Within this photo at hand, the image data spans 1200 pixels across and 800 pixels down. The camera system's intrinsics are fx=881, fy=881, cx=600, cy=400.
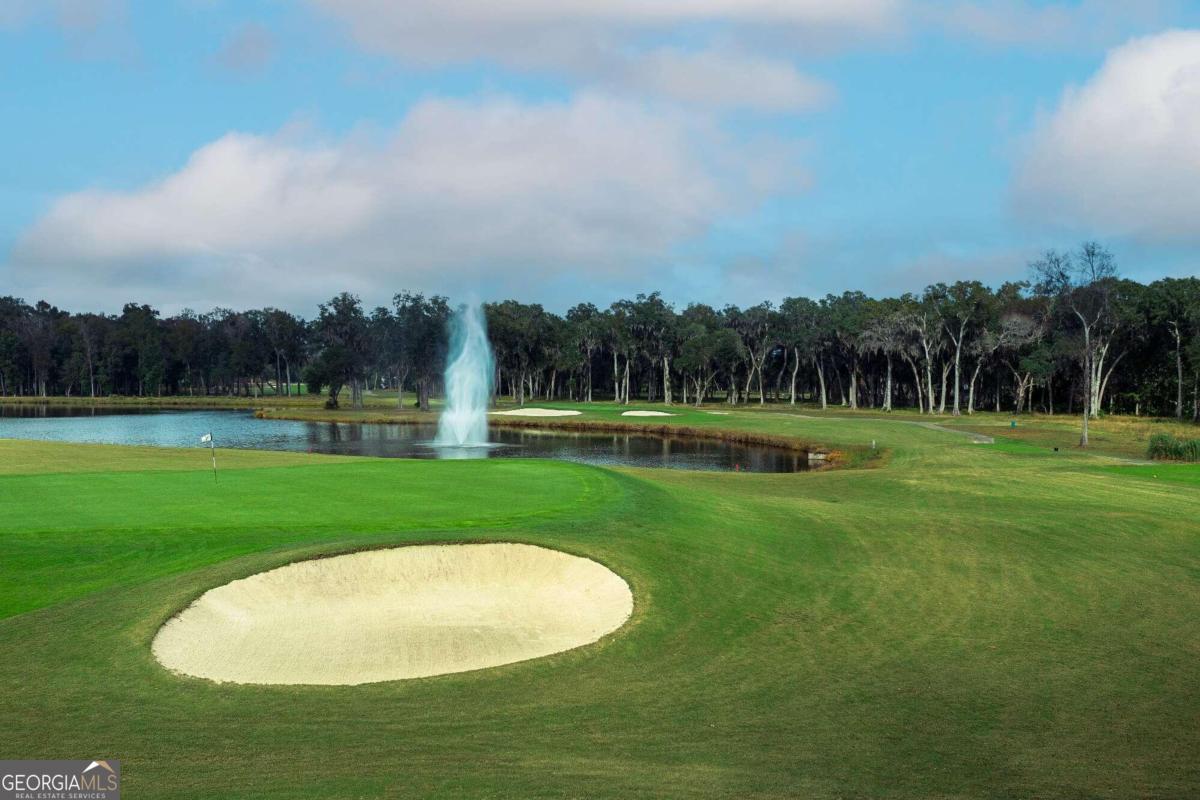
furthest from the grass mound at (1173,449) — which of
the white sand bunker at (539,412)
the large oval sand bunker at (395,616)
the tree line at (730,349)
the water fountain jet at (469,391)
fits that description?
the white sand bunker at (539,412)

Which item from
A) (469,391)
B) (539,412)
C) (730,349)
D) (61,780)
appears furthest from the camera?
(730,349)

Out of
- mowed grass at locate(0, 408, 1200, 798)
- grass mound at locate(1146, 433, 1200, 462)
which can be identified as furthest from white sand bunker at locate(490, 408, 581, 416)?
mowed grass at locate(0, 408, 1200, 798)

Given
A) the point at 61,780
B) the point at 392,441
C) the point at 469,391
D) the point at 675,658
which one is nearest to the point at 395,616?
the point at 675,658

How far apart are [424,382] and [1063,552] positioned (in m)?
96.1

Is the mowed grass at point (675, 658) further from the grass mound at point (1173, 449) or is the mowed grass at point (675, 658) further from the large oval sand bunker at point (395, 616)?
the grass mound at point (1173, 449)

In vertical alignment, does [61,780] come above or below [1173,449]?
below

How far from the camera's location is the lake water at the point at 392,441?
5147 cm

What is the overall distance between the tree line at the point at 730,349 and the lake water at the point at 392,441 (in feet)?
61.6

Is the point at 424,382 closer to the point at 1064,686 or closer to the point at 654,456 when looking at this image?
the point at 654,456

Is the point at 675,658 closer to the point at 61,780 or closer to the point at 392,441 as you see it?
the point at 61,780

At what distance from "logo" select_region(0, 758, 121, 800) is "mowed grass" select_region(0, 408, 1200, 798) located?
A: 179 millimetres

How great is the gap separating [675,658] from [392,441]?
179 ft

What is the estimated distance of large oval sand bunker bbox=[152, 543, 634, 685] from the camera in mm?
11406

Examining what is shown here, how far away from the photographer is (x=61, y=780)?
7.42 metres
